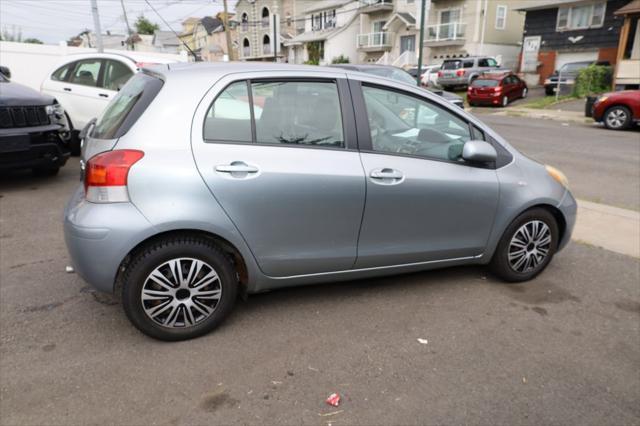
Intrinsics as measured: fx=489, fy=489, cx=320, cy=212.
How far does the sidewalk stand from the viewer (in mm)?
4973

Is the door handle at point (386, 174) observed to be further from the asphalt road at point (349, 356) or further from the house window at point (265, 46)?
the house window at point (265, 46)

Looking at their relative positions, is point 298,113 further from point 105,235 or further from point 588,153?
point 588,153

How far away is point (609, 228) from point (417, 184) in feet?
10.8

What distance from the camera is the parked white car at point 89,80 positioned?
8.26 metres

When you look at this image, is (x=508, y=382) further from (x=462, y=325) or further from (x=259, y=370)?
(x=259, y=370)

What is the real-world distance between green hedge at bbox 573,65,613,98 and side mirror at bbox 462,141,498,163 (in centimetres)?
2297

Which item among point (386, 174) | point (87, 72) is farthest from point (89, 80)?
point (386, 174)

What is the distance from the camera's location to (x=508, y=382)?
2.80 metres

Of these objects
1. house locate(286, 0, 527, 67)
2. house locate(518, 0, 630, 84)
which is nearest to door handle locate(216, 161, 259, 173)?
house locate(518, 0, 630, 84)

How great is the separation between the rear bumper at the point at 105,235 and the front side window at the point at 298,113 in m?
Answer: 0.91

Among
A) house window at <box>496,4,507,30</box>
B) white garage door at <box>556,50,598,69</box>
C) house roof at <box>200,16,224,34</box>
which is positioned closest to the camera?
house roof at <box>200,16,224,34</box>

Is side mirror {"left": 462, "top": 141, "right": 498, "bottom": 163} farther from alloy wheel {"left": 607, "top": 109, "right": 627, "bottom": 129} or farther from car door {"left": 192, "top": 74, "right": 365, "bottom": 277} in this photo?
alloy wheel {"left": 607, "top": 109, "right": 627, "bottom": 129}

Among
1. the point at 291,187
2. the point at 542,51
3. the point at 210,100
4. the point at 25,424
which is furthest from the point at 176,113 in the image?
the point at 542,51

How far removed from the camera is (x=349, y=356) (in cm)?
302
